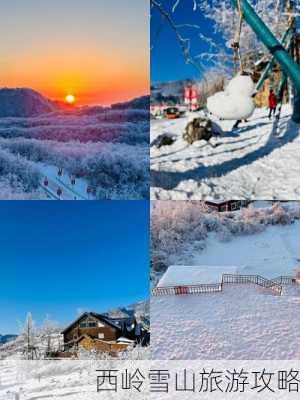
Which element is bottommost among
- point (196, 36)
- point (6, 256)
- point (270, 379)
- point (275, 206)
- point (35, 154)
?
point (270, 379)

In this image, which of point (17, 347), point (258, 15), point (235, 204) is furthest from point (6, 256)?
point (258, 15)

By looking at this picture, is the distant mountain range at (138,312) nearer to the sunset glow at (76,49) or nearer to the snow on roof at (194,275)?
the snow on roof at (194,275)

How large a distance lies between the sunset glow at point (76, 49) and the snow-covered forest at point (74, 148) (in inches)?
3.8

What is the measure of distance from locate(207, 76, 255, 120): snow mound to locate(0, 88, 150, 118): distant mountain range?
0.38 meters

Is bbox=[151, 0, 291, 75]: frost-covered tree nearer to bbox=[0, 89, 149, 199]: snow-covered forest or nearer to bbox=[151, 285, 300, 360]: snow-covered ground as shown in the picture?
bbox=[0, 89, 149, 199]: snow-covered forest

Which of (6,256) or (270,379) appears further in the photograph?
(6,256)

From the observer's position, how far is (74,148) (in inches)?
138

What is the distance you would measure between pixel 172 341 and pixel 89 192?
Result: 910mm

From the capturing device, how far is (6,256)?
136 inches

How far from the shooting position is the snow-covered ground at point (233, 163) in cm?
339

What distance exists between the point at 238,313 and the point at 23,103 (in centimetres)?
161

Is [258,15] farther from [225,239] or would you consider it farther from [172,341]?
[172,341]

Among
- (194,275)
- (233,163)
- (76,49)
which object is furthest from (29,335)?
(76,49)

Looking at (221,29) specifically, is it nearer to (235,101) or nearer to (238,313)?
(235,101)
